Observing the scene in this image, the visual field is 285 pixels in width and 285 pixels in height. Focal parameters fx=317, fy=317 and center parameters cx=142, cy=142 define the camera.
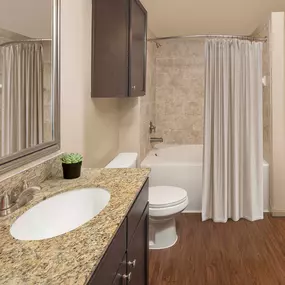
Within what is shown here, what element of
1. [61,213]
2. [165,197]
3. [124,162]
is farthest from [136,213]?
[165,197]

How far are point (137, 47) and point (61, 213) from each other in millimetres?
1664

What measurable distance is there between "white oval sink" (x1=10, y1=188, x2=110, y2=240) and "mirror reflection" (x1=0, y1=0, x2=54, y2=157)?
26 cm

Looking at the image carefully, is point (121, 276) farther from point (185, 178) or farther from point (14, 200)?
point (185, 178)

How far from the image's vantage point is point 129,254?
125cm

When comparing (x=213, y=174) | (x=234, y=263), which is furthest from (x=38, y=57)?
(x=213, y=174)

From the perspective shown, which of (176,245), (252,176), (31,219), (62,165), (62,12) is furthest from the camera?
(252,176)

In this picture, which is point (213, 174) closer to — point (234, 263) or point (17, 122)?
point (234, 263)

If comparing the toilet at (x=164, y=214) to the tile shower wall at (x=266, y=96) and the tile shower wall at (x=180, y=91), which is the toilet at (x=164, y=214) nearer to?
the tile shower wall at (x=266, y=96)

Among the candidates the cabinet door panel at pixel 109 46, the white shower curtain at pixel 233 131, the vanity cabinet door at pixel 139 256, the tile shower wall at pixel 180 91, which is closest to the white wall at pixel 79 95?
the cabinet door panel at pixel 109 46

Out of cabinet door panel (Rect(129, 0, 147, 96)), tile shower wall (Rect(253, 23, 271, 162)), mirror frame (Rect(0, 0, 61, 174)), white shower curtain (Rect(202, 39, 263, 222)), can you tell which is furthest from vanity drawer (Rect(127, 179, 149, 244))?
tile shower wall (Rect(253, 23, 271, 162))

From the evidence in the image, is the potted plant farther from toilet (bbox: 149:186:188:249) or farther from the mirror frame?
toilet (bbox: 149:186:188:249)

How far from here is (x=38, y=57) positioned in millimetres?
1532

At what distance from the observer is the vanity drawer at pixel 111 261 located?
0.82 m

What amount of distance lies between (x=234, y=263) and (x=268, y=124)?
1629 millimetres
